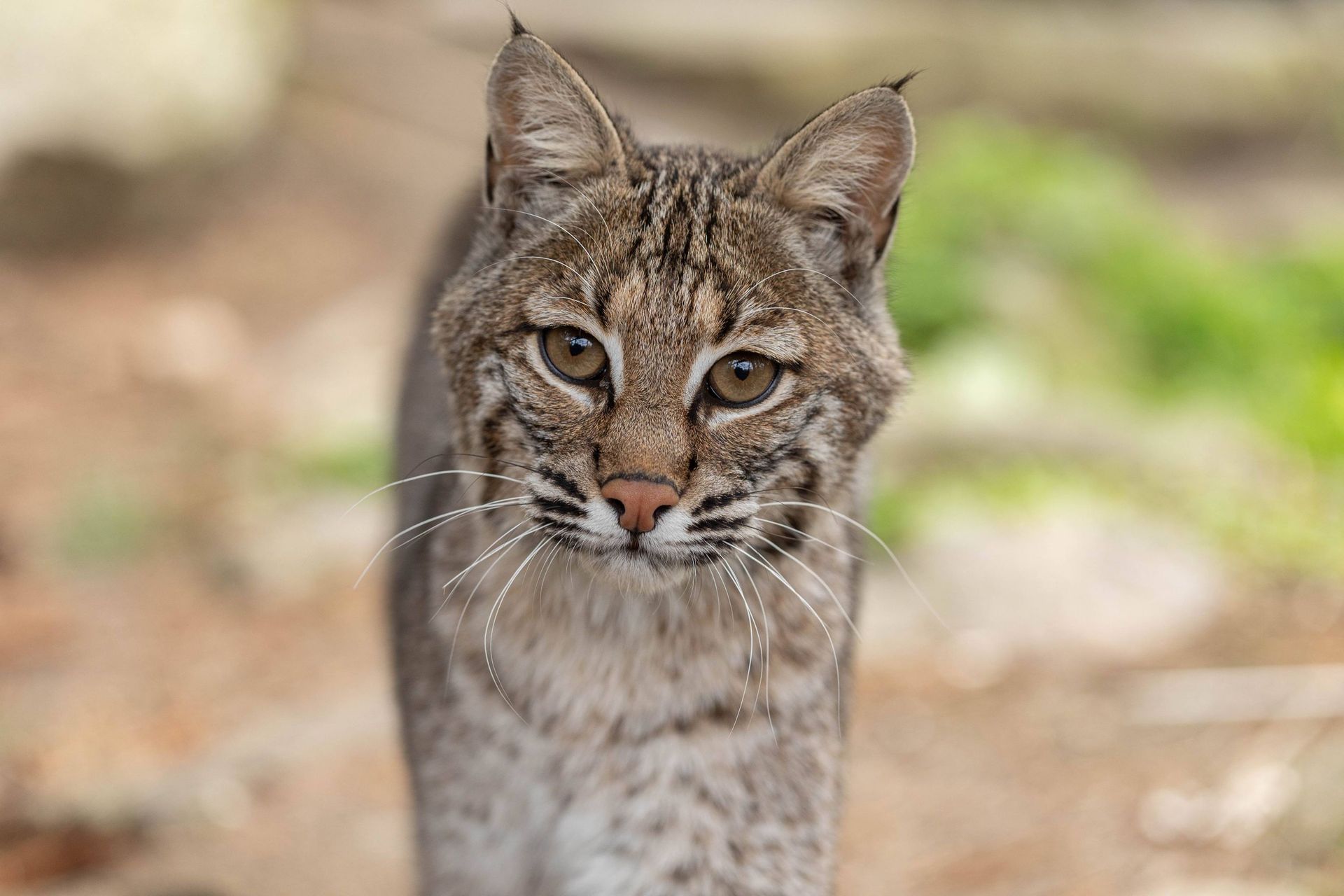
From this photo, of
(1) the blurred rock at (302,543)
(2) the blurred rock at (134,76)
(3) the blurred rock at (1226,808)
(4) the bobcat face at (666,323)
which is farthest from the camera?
(2) the blurred rock at (134,76)

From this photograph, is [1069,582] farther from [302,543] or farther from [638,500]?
[638,500]

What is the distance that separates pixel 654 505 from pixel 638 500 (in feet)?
0.12

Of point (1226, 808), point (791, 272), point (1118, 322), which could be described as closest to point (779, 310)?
point (791, 272)

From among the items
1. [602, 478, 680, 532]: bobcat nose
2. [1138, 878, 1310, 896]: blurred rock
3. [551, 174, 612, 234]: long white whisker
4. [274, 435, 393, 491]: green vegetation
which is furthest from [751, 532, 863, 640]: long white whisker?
[274, 435, 393, 491]: green vegetation

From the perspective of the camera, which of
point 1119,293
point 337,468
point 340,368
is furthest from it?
point 1119,293

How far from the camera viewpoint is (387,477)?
603cm

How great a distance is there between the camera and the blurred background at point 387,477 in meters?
5.01

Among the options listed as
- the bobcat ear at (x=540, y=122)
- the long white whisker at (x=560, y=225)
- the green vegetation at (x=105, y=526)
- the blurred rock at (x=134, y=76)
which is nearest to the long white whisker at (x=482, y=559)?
the long white whisker at (x=560, y=225)

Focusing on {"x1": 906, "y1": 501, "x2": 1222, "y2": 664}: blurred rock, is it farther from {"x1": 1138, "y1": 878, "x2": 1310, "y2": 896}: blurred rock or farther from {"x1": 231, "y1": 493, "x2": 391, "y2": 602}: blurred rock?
{"x1": 231, "y1": 493, "x2": 391, "y2": 602}: blurred rock

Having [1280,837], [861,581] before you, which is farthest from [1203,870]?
[861,581]

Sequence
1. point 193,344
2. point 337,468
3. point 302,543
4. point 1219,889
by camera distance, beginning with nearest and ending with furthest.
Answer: point 1219,889, point 302,543, point 337,468, point 193,344

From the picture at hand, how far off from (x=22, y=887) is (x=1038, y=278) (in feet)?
22.9

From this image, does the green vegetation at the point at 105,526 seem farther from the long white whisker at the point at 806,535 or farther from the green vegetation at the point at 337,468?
the long white whisker at the point at 806,535

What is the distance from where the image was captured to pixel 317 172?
11102 millimetres
